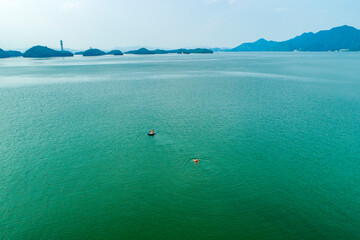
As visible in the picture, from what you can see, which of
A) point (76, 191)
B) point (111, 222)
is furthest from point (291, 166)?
point (76, 191)

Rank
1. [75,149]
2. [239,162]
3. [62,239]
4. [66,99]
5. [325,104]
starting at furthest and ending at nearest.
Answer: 1. [66,99]
2. [325,104]
3. [75,149]
4. [239,162]
5. [62,239]

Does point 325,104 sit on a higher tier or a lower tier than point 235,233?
higher

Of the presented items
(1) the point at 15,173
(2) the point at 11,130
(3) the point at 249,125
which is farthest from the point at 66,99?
(3) the point at 249,125

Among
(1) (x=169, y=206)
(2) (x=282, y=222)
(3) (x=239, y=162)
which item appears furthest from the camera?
(3) (x=239, y=162)

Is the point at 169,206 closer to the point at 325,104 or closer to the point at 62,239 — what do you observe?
the point at 62,239

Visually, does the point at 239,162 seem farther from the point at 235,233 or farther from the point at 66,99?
the point at 66,99

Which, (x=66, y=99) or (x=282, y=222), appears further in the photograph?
(x=66, y=99)
